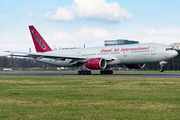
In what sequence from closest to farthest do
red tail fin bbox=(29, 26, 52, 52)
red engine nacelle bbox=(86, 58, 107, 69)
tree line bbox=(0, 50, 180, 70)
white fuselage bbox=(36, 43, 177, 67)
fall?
1. white fuselage bbox=(36, 43, 177, 67)
2. red engine nacelle bbox=(86, 58, 107, 69)
3. red tail fin bbox=(29, 26, 52, 52)
4. tree line bbox=(0, 50, 180, 70)

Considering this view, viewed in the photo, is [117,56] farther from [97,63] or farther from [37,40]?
[37,40]

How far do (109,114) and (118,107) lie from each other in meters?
1.34

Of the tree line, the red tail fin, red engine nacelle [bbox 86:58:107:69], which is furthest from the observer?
the tree line

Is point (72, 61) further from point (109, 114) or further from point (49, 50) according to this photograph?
point (109, 114)

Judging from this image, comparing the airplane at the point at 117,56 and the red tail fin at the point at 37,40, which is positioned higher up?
the red tail fin at the point at 37,40

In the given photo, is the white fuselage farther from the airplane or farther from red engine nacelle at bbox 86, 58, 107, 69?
red engine nacelle at bbox 86, 58, 107, 69

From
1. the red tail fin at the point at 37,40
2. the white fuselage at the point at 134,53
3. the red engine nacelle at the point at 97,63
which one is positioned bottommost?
the red engine nacelle at the point at 97,63

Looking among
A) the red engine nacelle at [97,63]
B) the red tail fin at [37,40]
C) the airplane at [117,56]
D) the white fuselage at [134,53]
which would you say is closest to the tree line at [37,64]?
the airplane at [117,56]

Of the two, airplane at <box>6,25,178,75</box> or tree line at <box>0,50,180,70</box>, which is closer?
airplane at <box>6,25,178,75</box>

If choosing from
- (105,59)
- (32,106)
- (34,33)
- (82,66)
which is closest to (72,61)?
(82,66)

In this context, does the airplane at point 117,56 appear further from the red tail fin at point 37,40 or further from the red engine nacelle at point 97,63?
the red tail fin at point 37,40

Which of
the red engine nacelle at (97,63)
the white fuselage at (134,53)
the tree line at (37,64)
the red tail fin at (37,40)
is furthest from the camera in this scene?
the tree line at (37,64)

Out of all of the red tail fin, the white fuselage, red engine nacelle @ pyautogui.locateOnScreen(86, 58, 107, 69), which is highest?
the red tail fin

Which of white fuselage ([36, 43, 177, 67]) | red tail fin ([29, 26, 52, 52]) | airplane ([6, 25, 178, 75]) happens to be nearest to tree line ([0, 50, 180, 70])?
airplane ([6, 25, 178, 75])
